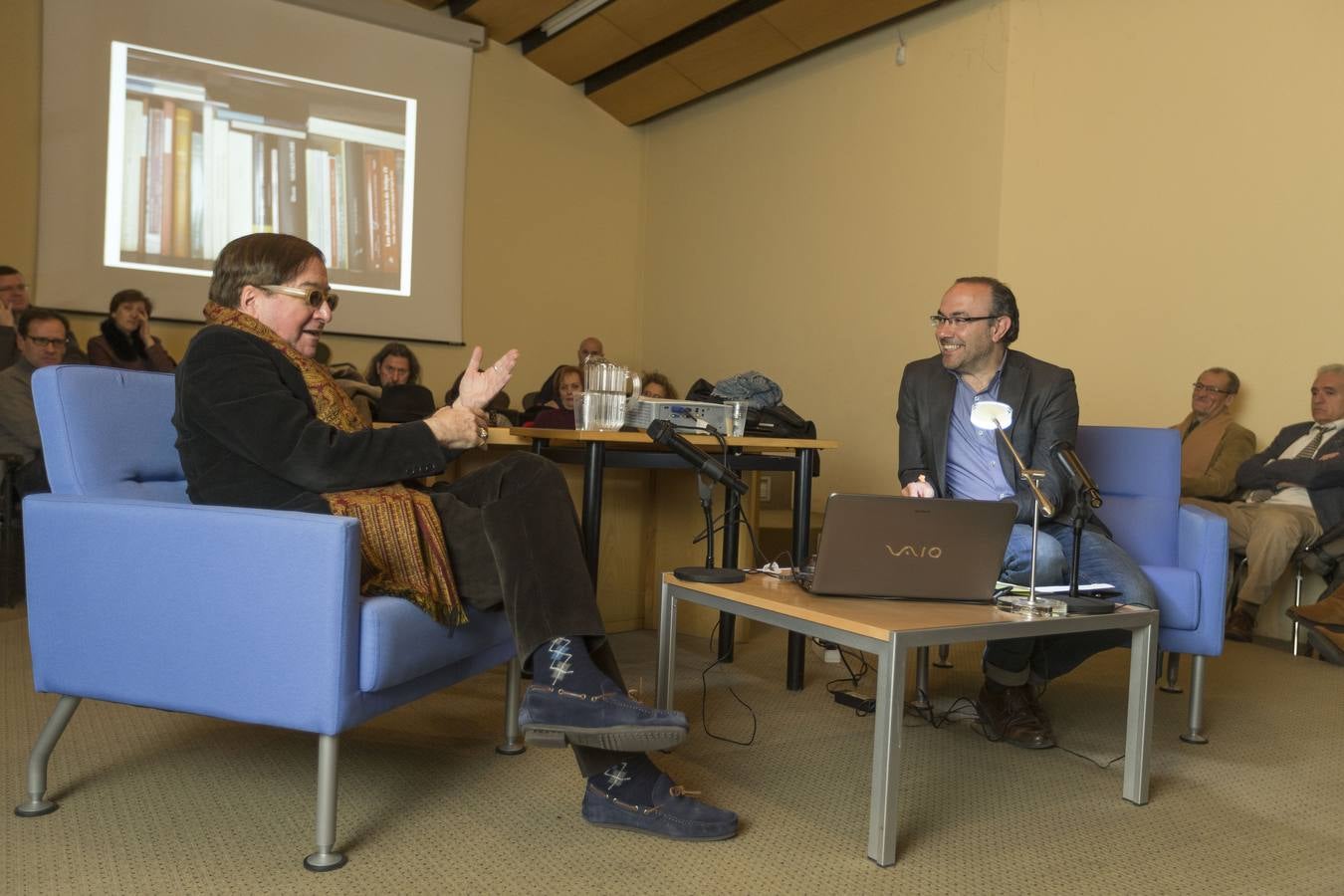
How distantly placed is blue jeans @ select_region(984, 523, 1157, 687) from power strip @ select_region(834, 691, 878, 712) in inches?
13.3

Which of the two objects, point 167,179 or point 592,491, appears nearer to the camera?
point 592,491

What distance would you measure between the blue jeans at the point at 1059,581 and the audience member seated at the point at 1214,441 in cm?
198

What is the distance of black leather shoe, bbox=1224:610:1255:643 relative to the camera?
4.12 metres

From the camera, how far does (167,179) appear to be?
5.84 meters

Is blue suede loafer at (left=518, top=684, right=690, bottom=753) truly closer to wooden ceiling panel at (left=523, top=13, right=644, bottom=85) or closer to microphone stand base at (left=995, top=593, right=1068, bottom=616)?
microphone stand base at (left=995, top=593, right=1068, bottom=616)

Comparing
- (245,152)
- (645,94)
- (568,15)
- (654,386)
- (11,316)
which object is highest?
(568,15)

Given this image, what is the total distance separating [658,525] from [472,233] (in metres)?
3.78

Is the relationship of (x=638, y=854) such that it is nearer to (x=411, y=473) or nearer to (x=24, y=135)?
(x=411, y=473)

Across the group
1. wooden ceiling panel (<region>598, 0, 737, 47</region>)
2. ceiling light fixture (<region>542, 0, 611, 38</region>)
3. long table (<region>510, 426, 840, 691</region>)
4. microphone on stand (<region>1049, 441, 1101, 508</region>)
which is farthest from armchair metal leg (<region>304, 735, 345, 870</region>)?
ceiling light fixture (<region>542, 0, 611, 38</region>)

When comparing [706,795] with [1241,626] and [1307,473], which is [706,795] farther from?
[1307,473]

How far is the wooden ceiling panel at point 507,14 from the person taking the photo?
646 centimetres

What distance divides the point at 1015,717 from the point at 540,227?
5.43m

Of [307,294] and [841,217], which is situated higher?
[841,217]

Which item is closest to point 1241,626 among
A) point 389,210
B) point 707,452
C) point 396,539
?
point 707,452
